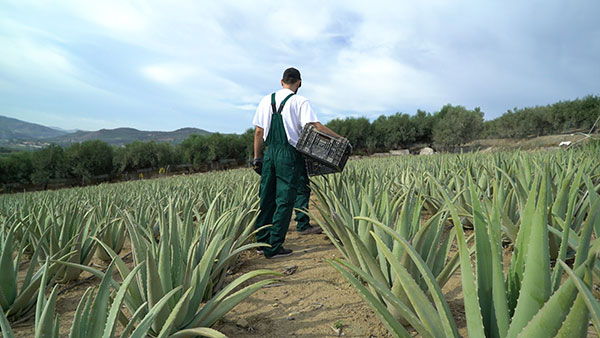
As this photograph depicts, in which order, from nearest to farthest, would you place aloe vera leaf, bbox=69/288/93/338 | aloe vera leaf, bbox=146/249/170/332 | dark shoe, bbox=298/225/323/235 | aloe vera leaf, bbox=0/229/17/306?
aloe vera leaf, bbox=69/288/93/338 < aloe vera leaf, bbox=146/249/170/332 < aloe vera leaf, bbox=0/229/17/306 < dark shoe, bbox=298/225/323/235

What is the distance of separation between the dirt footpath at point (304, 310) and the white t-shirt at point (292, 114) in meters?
1.23

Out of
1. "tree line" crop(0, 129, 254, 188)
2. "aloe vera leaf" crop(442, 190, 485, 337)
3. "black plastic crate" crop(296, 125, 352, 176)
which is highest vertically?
"black plastic crate" crop(296, 125, 352, 176)

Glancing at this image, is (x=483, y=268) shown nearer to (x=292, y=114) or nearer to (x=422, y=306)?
(x=422, y=306)

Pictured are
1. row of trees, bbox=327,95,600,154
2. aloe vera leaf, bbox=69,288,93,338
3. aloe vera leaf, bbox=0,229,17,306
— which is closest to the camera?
aloe vera leaf, bbox=69,288,93,338

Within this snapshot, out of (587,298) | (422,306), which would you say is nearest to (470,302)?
(422,306)

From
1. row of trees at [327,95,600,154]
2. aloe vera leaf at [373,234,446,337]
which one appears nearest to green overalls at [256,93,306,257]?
aloe vera leaf at [373,234,446,337]

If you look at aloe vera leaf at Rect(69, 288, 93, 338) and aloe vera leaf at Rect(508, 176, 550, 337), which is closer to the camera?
aloe vera leaf at Rect(508, 176, 550, 337)

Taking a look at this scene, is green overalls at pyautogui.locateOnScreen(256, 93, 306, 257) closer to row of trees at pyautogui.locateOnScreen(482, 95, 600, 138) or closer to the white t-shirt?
the white t-shirt

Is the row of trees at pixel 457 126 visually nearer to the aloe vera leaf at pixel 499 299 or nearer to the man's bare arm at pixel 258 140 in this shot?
the man's bare arm at pixel 258 140

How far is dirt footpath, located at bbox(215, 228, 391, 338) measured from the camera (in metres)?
1.53

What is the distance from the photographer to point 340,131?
141 ft

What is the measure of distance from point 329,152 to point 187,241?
1.55 meters

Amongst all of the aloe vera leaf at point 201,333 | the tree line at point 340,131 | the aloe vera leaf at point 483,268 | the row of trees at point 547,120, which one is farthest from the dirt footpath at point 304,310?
the row of trees at point 547,120

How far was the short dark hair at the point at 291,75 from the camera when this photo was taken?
2.99m
